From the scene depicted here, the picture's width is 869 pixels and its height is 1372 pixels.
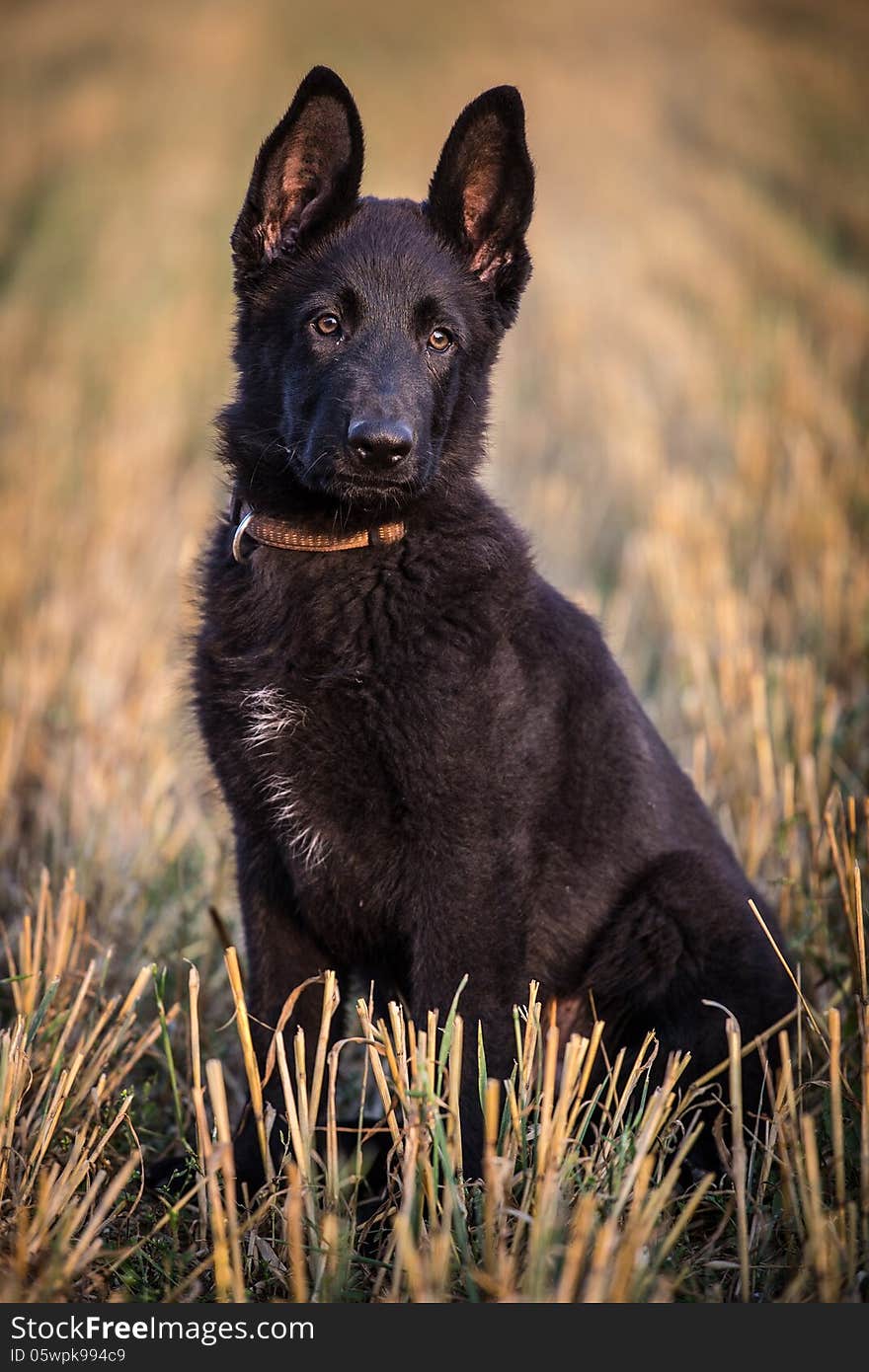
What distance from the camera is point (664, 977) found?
9.95ft

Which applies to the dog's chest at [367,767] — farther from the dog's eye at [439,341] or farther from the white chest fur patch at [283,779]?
the dog's eye at [439,341]

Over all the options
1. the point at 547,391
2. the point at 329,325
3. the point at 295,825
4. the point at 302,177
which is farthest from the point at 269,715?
the point at 547,391

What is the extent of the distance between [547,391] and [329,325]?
339 inches

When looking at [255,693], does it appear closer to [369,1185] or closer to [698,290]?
[369,1185]

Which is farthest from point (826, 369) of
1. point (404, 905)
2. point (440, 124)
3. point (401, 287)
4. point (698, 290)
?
point (404, 905)

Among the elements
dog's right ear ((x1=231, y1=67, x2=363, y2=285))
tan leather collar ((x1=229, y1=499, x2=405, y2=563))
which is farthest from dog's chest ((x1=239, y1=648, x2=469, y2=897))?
dog's right ear ((x1=231, y1=67, x2=363, y2=285))

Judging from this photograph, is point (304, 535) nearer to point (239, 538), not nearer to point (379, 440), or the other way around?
point (239, 538)

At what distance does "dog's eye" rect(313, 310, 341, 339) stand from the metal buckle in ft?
1.59

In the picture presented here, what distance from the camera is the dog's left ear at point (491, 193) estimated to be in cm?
309

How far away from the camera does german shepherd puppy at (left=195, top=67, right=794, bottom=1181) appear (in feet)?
9.29

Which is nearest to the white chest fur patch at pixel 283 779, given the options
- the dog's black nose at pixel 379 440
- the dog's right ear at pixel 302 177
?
the dog's black nose at pixel 379 440

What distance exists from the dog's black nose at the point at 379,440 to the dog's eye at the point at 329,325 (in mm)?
377

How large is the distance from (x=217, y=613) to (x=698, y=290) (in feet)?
33.1

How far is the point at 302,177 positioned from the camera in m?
3.20
